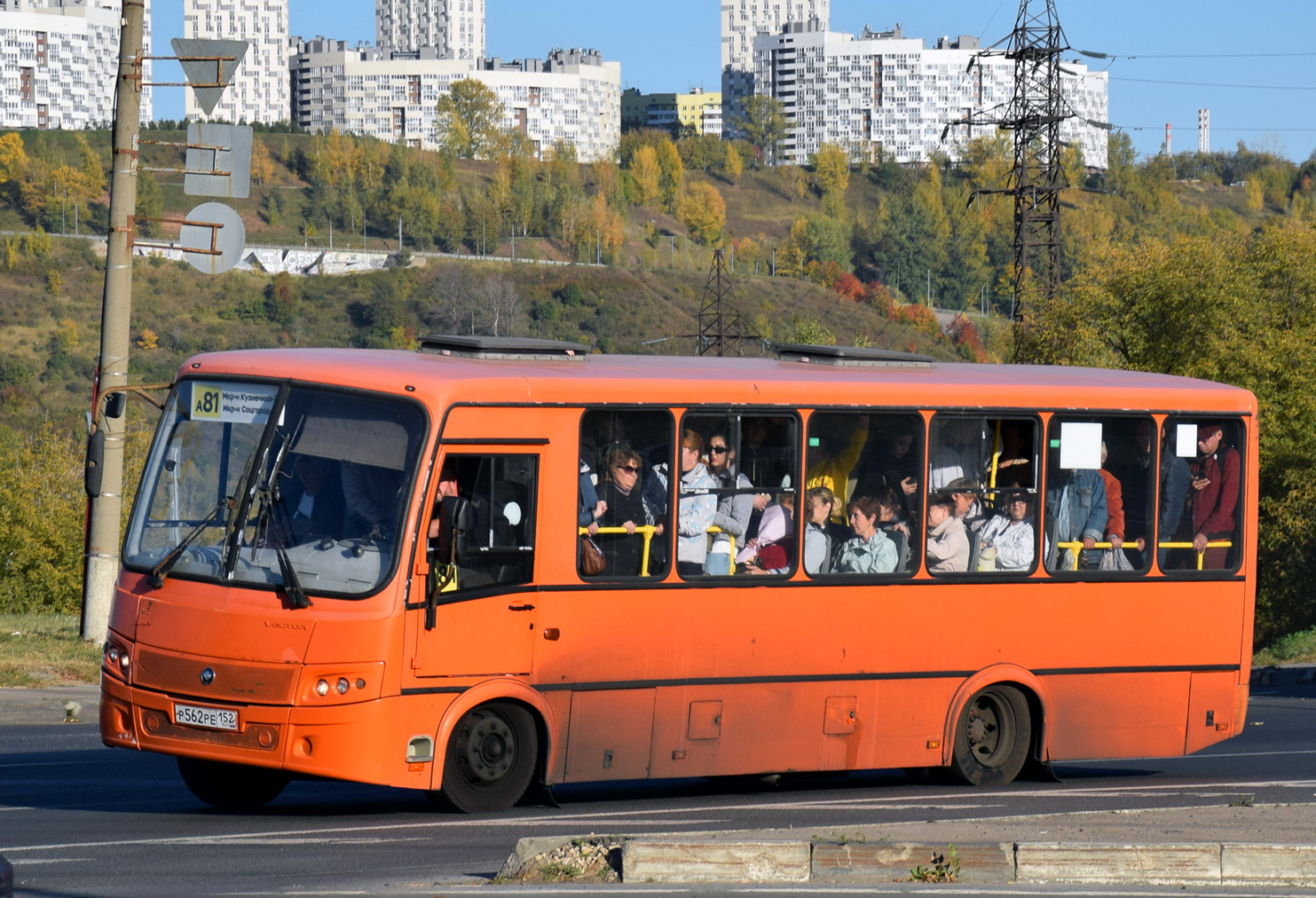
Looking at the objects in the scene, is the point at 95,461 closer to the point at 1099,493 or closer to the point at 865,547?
the point at 865,547

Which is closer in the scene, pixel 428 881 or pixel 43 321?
pixel 428 881

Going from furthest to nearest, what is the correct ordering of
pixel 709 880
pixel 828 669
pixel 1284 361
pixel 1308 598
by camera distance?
pixel 1284 361
pixel 1308 598
pixel 828 669
pixel 709 880

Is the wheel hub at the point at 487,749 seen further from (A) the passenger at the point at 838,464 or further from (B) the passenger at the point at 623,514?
(A) the passenger at the point at 838,464

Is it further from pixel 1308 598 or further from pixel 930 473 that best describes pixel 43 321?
pixel 930 473

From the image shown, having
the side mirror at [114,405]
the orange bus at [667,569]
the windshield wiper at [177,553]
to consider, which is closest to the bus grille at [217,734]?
the orange bus at [667,569]

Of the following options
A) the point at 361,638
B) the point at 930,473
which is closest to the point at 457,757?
the point at 361,638

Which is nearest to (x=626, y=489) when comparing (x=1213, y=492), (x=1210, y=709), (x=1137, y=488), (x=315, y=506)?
(x=315, y=506)

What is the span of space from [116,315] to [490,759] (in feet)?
33.3

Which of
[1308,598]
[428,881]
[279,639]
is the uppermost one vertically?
[279,639]

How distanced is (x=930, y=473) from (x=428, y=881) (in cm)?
495

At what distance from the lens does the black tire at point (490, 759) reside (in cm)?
994

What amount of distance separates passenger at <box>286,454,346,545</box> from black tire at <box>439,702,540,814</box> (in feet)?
4.45

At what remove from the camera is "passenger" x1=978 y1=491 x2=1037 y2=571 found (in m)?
11.8

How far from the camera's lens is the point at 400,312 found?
153750 mm
